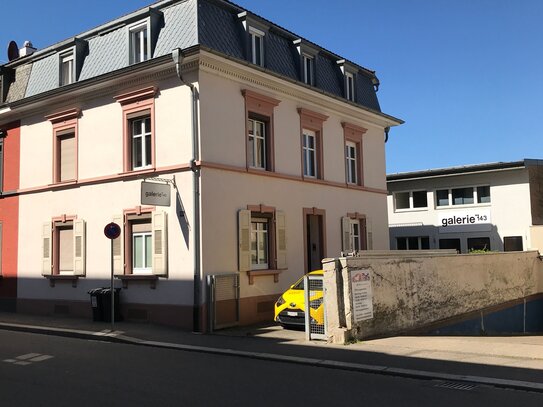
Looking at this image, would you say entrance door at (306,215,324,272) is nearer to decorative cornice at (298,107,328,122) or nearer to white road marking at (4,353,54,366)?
decorative cornice at (298,107,328,122)

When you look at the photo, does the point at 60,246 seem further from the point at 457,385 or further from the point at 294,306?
the point at 457,385

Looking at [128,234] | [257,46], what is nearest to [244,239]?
[128,234]

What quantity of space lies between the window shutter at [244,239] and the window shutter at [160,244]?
207 cm

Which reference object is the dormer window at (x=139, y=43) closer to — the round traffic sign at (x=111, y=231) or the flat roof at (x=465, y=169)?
the round traffic sign at (x=111, y=231)

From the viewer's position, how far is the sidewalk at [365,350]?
29.7ft

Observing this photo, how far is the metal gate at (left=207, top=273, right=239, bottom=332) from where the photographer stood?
1455 centimetres

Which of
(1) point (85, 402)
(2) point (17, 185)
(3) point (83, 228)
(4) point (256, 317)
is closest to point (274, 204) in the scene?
(4) point (256, 317)

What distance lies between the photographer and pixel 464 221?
30.2 metres

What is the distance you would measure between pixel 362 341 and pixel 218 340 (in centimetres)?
336

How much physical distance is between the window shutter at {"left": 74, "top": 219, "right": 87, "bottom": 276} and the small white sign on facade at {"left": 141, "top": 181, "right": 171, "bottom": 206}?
396 centimetres

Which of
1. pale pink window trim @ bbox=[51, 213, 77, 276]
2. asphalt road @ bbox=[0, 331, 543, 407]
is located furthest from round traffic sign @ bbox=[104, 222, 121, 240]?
pale pink window trim @ bbox=[51, 213, 77, 276]

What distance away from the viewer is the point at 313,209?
19156 millimetres

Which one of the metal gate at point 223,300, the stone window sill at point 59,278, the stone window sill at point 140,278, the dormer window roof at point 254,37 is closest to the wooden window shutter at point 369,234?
the dormer window roof at point 254,37

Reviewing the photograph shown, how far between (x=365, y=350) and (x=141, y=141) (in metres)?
9.30
